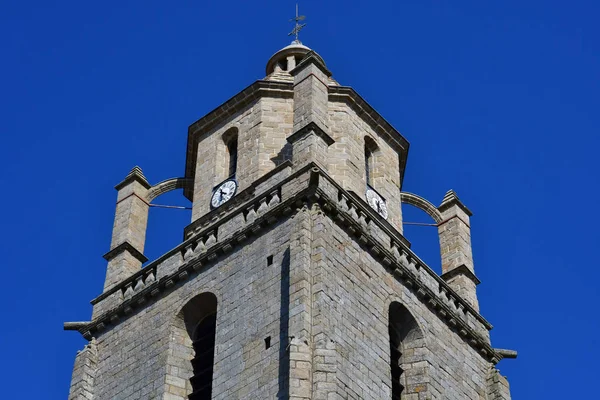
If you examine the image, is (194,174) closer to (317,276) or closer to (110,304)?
(110,304)

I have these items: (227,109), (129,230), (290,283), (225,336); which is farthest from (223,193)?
(290,283)

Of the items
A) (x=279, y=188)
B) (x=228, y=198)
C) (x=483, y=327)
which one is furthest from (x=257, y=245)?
(x=483, y=327)

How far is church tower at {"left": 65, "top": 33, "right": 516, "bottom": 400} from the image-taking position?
29.9 m

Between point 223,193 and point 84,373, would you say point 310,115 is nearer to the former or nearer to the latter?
point 223,193

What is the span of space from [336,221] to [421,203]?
22.5 ft

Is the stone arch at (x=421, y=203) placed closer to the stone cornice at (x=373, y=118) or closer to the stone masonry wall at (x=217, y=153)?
the stone cornice at (x=373, y=118)

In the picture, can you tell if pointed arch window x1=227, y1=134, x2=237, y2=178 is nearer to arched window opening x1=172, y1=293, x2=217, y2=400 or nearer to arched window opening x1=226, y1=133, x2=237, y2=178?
arched window opening x1=226, y1=133, x2=237, y2=178

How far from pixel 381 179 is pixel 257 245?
19.5 ft

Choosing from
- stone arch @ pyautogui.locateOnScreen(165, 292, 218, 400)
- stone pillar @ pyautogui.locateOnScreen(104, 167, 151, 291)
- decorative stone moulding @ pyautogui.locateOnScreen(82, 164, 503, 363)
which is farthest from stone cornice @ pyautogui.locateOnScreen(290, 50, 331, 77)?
stone arch @ pyautogui.locateOnScreen(165, 292, 218, 400)

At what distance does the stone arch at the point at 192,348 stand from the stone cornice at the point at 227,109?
6.09 m

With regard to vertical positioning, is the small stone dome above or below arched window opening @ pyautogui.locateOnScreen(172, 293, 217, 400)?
above

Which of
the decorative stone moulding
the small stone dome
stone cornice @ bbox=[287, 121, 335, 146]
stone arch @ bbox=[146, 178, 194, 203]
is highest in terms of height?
the small stone dome

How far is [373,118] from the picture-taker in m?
38.0

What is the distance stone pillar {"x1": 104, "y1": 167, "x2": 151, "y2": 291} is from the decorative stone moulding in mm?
1098
